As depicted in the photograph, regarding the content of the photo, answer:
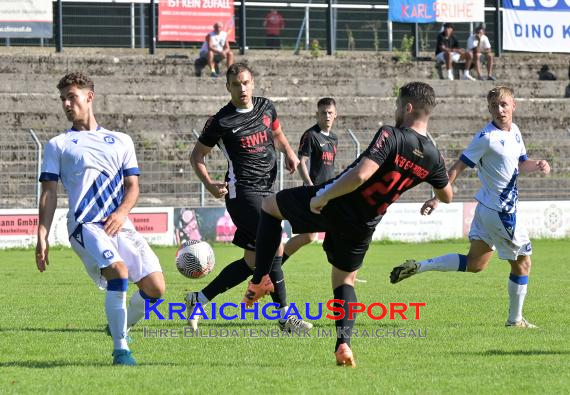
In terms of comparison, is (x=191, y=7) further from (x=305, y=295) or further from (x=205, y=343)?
(x=205, y=343)

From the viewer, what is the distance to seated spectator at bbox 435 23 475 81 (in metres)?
29.3

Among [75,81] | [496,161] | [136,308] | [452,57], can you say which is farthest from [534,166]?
[452,57]

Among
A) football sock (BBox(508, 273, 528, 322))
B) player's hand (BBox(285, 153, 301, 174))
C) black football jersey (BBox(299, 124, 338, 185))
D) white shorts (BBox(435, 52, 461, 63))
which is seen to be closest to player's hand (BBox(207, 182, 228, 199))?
player's hand (BBox(285, 153, 301, 174))

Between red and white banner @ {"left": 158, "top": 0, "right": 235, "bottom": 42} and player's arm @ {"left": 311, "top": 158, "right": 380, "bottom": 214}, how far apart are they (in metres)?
21.5

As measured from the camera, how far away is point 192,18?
28297 mm

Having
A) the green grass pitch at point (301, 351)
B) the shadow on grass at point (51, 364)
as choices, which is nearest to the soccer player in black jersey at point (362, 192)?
the green grass pitch at point (301, 351)

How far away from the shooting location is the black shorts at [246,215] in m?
9.66

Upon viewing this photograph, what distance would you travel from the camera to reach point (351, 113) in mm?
27734

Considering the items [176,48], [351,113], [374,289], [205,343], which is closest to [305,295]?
[374,289]

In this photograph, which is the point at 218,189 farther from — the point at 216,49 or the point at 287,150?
the point at 216,49

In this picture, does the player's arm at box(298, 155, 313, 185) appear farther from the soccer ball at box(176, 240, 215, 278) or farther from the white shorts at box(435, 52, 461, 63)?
the white shorts at box(435, 52, 461, 63)

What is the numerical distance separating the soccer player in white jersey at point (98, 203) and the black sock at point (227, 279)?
6.66 ft

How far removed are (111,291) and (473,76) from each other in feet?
79.0

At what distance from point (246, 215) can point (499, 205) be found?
2400 mm
